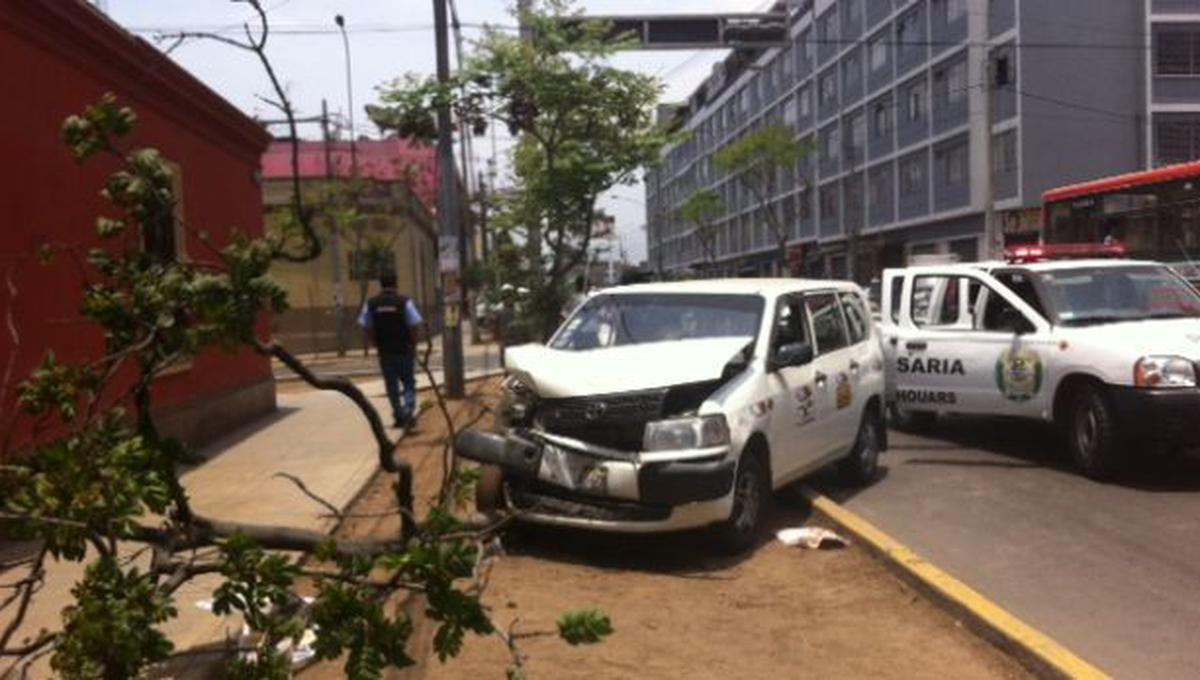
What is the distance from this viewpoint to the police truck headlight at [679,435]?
6.85 m

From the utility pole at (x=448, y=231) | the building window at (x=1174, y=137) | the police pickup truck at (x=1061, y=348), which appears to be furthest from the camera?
the building window at (x=1174, y=137)

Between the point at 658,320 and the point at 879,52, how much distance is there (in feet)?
170

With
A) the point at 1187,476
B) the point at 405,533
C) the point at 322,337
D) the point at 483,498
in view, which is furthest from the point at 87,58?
the point at 322,337

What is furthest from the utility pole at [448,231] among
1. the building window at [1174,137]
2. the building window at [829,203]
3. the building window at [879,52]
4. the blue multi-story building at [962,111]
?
the building window at [829,203]

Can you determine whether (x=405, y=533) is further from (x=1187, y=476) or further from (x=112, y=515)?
(x=1187, y=476)

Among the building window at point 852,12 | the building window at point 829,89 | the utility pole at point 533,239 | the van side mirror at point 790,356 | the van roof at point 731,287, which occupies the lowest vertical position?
the van side mirror at point 790,356

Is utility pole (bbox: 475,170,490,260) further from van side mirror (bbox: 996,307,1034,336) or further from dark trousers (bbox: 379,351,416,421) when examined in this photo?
van side mirror (bbox: 996,307,1034,336)

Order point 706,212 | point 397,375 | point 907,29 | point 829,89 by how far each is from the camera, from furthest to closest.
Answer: point 706,212 < point 829,89 < point 907,29 < point 397,375

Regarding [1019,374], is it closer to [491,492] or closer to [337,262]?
[491,492]

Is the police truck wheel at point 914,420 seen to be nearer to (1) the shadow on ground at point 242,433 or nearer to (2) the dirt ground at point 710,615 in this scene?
(2) the dirt ground at point 710,615

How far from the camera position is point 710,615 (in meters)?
5.99

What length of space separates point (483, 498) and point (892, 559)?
2520 millimetres

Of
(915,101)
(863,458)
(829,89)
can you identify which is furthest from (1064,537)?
(829,89)

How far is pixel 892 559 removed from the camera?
22.1ft
